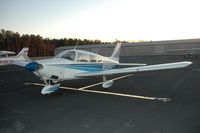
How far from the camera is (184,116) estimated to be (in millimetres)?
5559

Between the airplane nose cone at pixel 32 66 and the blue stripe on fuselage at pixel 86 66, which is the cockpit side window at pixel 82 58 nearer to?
the blue stripe on fuselage at pixel 86 66

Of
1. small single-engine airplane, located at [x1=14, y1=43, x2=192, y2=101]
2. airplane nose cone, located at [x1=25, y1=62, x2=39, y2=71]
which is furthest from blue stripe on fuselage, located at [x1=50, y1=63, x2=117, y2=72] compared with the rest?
airplane nose cone, located at [x1=25, y1=62, x2=39, y2=71]

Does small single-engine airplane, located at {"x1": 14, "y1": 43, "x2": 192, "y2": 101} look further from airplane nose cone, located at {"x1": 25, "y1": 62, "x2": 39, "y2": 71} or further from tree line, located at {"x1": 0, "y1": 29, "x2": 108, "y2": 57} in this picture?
tree line, located at {"x1": 0, "y1": 29, "x2": 108, "y2": 57}

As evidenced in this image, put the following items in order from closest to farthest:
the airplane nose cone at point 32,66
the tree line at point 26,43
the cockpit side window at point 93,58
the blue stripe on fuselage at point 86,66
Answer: the airplane nose cone at point 32,66
the blue stripe on fuselage at point 86,66
the cockpit side window at point 93,58
the tree line at point 26,43

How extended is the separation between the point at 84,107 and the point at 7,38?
Answer: 68397 millimetres

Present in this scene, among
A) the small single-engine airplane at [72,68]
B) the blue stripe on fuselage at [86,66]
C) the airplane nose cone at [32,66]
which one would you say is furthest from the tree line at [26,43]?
the airplane nose cone at [32,66]

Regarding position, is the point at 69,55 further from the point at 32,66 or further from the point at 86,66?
the point at 32,66

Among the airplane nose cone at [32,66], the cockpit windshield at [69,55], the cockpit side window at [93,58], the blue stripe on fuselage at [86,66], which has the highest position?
the cockpit windshield at [69,55]

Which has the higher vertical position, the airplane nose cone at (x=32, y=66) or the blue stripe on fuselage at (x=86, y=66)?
the airplane nose cone at (x=32, y=66)

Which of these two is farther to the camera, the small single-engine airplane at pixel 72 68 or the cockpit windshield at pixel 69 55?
the cockpit windshield at pixel 69 55

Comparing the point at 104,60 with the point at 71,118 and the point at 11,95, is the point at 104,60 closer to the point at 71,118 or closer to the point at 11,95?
the point at 11,95

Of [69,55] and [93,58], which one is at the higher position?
[69,55]

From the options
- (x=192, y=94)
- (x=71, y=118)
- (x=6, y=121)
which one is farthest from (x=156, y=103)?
(x=6, y=121)

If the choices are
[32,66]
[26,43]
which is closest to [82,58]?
[32,66]
